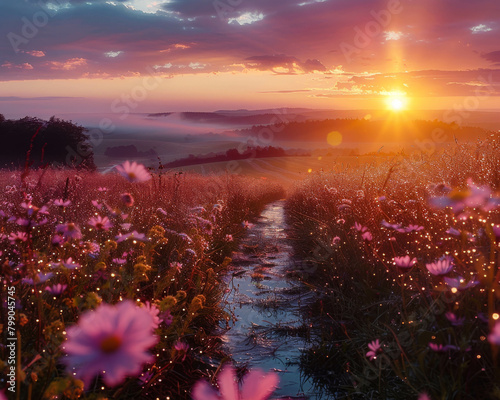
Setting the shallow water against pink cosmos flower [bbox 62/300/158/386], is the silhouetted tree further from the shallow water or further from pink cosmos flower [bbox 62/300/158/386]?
pink cosmos flower [bbox 62/300/158/386]

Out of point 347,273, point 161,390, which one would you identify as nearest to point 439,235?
point 347,273

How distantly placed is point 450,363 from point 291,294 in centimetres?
246

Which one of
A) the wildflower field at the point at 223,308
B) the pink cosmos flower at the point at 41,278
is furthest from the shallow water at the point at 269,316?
the pink cosmos flower at the point at 41,278

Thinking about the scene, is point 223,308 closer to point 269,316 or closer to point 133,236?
point 269,316

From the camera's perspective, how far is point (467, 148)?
641 cm

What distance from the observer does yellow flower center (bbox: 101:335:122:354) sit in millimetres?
595

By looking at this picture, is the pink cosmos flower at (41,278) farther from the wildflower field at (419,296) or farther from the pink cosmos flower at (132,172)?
the wildflower field at (419,296)

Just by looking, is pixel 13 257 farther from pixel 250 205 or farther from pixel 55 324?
pixel 250 205

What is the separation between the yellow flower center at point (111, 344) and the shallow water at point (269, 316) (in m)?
2.13

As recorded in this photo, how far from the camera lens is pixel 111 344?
600mm

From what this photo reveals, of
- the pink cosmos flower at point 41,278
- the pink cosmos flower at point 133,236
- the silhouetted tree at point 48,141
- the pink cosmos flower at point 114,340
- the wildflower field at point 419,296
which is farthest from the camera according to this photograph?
the silhouetted tree at point 48,141

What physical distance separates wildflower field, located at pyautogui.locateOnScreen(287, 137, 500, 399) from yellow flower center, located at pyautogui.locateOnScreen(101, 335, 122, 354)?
0.64 metres

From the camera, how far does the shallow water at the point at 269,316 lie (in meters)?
2.84

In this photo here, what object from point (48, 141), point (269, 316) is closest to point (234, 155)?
point (48, 141)
